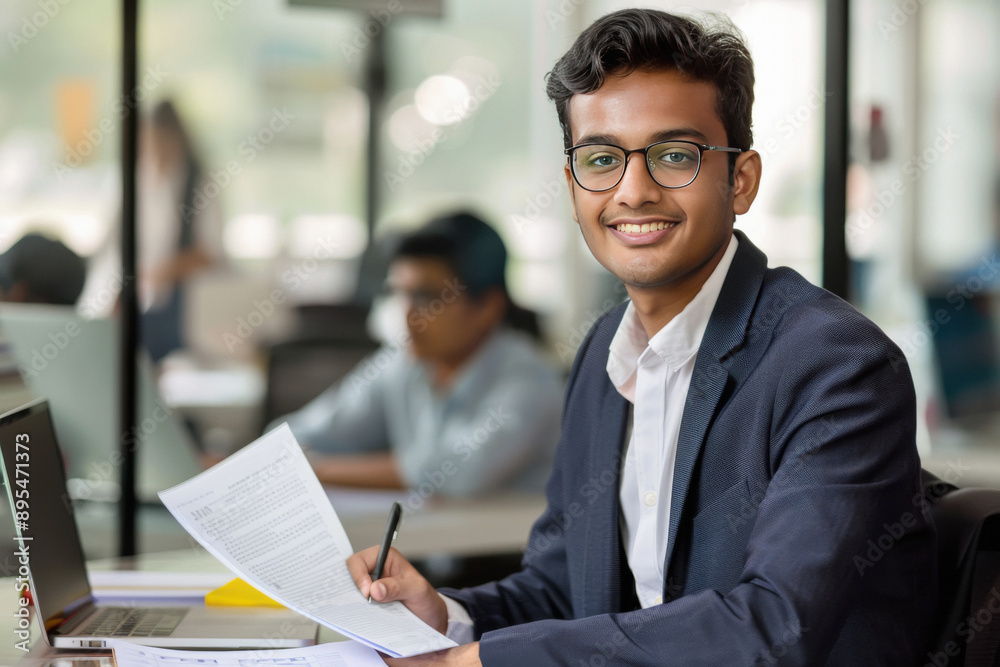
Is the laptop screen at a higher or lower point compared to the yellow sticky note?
higher

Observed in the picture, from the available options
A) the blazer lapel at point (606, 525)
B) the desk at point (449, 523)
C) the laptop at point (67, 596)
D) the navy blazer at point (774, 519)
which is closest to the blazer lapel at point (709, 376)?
the navy blazer at point (774, 519)

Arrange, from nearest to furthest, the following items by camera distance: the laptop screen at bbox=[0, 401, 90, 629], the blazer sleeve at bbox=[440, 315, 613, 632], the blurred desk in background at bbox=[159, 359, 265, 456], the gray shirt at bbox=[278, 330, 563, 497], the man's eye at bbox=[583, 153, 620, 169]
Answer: the laptop screen at bbox=[0, 401, 90, 629]
the man's eye at bbox=[583, 153, 620, 169]
the blazer sleeve at bbox=[440, 315, 613, 632]
the gray shirt at bbox=[278, 330, 563, 497]
the blurred desk in background at bbox=[159, 359, 265, 456]

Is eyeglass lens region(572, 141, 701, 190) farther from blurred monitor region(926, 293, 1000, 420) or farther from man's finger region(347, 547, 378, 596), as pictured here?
blurred monitor region(926, 293, 1000, 420)

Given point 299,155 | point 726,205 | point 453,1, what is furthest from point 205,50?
point 726,205

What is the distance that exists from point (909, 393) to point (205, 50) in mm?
5034

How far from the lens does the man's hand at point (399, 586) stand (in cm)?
107

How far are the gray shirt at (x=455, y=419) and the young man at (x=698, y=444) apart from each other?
52.1 inches

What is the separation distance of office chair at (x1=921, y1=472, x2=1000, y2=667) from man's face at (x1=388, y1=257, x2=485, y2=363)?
84.0 inches

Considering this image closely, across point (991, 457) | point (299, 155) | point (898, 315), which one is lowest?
point (991, 457)

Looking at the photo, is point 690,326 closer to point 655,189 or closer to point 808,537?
point 655,189

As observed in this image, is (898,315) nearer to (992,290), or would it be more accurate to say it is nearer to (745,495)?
(992,290)

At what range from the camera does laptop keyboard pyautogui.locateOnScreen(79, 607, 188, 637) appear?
3.55 feet

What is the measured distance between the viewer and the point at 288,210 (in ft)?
17.6

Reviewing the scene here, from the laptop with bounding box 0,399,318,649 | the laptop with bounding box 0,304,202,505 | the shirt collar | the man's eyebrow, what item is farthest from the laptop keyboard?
the laptop with bounding box 0,304,202,505
